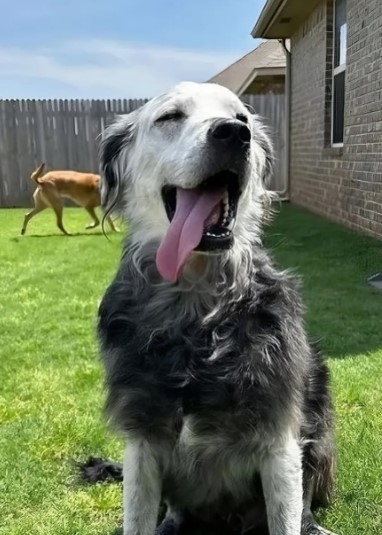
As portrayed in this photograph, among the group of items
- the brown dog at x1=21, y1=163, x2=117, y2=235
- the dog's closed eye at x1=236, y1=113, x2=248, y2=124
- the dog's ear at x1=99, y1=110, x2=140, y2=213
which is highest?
the dog's closed eye at x1=236, y1=113, x2=248, y2=124

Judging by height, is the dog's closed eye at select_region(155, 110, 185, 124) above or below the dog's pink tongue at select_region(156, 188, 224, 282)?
above

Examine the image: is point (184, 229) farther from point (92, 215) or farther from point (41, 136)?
point (41, 136)

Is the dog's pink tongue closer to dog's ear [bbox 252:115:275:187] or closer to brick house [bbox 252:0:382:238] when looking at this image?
dog's ear [bbox 252:115:275:187]

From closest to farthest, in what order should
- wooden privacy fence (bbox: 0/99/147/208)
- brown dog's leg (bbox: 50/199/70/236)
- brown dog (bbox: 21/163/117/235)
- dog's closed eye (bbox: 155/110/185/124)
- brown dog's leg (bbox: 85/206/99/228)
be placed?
dog's closed eye (bbox: 155/110/185/124) < brown dog's leg (bbox: 50/199/70/236) < brown dog (bbox: 21/163/117/235) < brown dog's leg (bbox: 85/206/99/228) < wooden privacy fence (bbox: 0/99/147/208)

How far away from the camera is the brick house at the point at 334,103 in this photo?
7668 millimetres

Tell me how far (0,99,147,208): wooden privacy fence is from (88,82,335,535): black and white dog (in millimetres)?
13226

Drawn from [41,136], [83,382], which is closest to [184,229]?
[83,382]

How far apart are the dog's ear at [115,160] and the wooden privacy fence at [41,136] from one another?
12960 millimetres

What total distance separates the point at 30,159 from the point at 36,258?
7.44 metres

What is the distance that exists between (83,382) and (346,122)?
20.4ft

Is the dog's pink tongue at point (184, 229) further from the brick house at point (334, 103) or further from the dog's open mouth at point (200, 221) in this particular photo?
the brick house at point (334, 103)

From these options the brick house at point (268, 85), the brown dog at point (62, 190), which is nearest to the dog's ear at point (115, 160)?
the brick house at point (268, 85)

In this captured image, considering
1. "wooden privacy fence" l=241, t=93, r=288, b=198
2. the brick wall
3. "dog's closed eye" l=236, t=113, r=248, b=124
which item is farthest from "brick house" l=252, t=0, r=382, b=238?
"dog's closed eye" l=236, t=113, r=248, b=124

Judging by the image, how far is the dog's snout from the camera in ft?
6.59
